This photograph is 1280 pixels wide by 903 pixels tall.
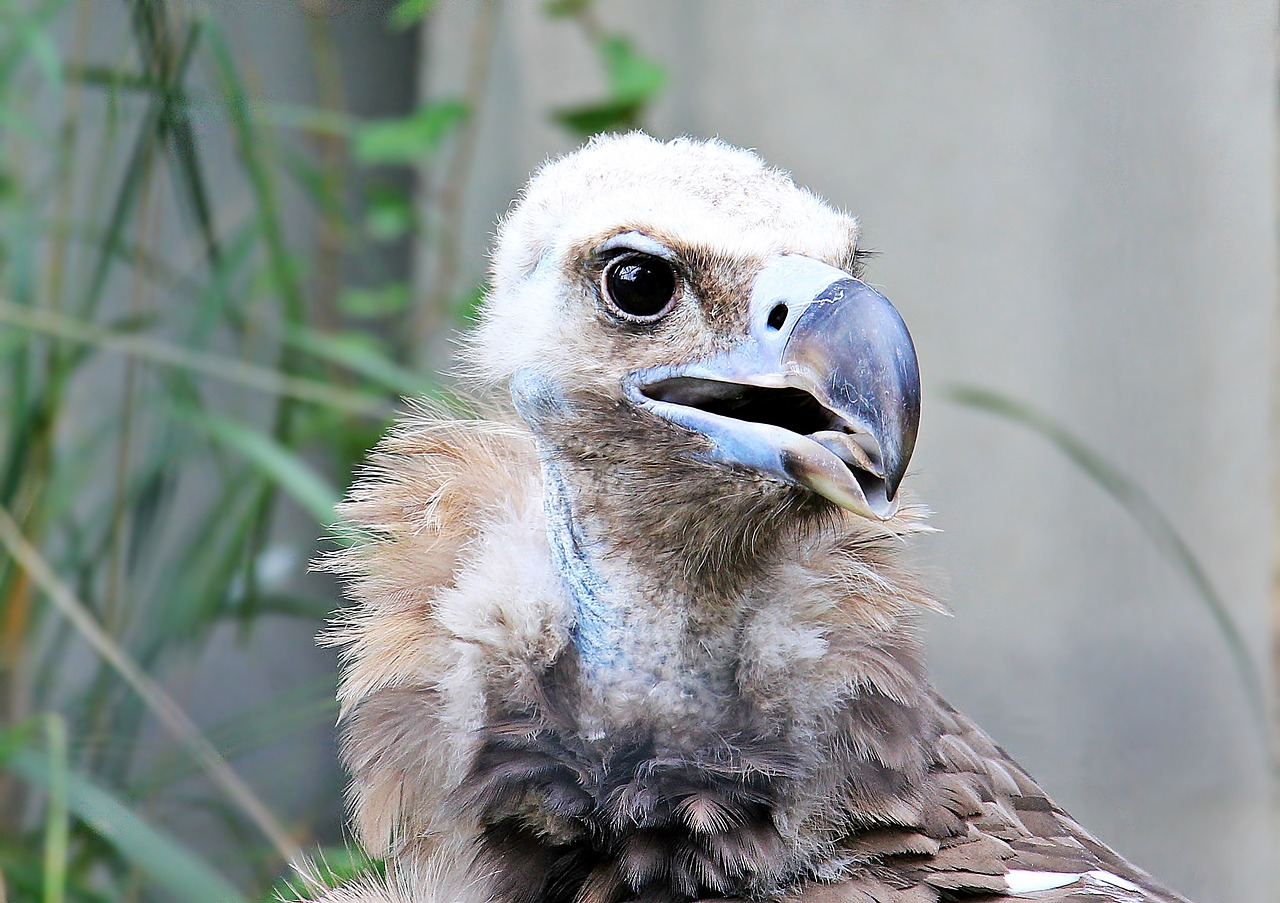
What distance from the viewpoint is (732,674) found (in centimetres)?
105

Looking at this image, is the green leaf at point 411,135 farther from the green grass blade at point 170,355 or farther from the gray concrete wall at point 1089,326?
the gray concrete wall at point 1089,326

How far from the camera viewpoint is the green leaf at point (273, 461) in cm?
163

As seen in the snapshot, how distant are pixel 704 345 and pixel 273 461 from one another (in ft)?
2.82

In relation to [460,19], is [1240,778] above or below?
below

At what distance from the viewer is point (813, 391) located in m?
0.94

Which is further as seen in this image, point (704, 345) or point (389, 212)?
point (389, 212)

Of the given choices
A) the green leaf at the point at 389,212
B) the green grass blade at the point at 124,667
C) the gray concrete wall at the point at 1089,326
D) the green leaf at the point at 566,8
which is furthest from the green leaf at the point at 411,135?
the green grass blade at the point at 124,667

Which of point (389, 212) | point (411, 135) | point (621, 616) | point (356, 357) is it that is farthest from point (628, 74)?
point (621, 616)

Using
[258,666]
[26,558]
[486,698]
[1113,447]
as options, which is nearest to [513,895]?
[486,698]

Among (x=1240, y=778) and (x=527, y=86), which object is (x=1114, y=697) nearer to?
(x=1240, y=778)

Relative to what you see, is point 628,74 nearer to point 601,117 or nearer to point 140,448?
point 601,117

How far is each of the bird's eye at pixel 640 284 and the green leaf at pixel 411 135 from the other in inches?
52.8

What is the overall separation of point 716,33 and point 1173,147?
95cm

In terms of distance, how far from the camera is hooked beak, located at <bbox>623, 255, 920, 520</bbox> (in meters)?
0.92
